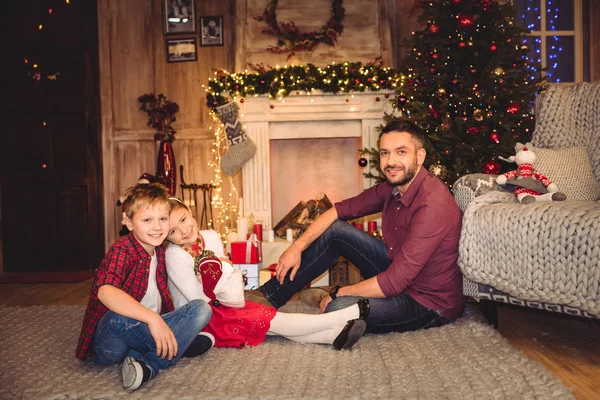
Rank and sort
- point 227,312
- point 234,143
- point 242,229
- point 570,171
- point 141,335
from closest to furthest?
1. point 141,335
2. point 227,312
3. point 570,171
4. point 242,229
5. point 234,143

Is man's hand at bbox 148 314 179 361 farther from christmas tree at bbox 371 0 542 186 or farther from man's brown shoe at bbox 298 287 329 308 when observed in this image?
christmas tree at bbox 371 0 542 186

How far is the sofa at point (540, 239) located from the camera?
6.18 ft

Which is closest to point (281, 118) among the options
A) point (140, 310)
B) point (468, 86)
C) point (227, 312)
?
point (468, 86)

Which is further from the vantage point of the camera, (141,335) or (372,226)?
(372,226)

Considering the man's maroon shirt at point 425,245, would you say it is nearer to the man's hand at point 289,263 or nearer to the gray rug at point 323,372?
the gray rug at point 323,372

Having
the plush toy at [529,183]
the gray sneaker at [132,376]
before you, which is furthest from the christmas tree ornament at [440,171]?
the gray sneaker at [132,376]

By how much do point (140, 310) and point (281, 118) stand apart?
2.68m

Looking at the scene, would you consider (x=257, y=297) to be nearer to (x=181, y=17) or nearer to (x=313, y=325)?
(x=313, y=325)

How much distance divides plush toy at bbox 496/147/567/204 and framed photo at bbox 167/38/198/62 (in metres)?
3.10

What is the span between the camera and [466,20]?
342 centimetres

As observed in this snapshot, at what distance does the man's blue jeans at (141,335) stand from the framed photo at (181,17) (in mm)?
3357

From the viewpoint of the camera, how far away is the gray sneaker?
1667mm

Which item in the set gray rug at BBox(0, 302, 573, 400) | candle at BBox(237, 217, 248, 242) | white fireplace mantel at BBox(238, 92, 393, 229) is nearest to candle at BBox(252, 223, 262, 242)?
candle at BBox(237, 217, 248, 242)

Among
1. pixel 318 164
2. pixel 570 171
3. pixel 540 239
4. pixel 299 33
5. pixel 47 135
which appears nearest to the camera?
pixel 540 239
